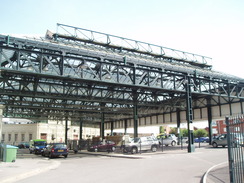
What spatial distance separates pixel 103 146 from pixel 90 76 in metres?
14.1

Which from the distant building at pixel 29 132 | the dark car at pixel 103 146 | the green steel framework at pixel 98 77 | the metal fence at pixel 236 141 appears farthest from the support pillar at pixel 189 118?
the distant building at pixel 29 132

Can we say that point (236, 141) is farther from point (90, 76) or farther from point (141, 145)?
point (141, 145)

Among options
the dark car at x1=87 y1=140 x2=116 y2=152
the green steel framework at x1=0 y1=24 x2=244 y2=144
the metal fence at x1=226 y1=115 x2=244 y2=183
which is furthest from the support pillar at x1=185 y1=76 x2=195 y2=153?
the metal fence at x1=226 y1=115 x2=244 y2=183

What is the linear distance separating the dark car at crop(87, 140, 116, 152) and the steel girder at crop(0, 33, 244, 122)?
598cm

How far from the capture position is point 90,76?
2569cm

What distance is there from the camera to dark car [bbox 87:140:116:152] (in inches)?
1395

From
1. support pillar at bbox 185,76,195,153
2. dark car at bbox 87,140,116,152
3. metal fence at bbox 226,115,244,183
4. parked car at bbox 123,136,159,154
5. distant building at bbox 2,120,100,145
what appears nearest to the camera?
metal fence at bbox 226,115,244,183

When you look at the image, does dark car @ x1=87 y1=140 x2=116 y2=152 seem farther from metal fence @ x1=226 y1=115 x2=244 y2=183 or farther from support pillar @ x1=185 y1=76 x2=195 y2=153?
metal fence @ x1=226 y1=115 x2=244 y2=183

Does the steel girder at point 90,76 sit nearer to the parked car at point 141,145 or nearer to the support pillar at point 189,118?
the support pillar at point 189,118

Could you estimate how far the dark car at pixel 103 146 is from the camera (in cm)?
3543

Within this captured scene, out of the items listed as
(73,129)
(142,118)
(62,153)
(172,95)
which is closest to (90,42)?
(172,95)

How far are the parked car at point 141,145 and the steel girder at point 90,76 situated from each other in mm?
5919

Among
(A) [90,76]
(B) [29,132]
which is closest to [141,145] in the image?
(A) [90,76]

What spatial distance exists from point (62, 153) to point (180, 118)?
23289mm
